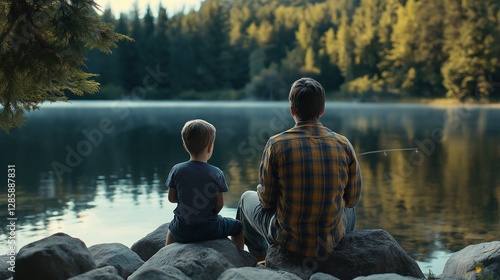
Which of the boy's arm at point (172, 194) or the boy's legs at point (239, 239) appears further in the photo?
the boy's legs at point (239, 239)

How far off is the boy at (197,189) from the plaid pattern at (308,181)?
468mm

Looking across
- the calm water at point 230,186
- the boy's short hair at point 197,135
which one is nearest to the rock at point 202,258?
the boy's short hair at point 197,135

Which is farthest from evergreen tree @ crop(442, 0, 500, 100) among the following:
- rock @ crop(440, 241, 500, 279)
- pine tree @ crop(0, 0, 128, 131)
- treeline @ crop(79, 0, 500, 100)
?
pine tree @ crop(0, 0, 128, 131)

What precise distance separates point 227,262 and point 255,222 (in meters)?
0.48

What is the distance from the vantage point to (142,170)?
563 inches

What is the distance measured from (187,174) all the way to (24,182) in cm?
902

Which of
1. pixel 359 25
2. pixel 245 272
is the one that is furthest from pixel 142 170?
pixel 359 25

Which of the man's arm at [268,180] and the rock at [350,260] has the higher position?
the man's arm at [268,180]

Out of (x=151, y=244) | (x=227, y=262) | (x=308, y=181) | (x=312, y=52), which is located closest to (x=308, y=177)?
(x=308, y=181)

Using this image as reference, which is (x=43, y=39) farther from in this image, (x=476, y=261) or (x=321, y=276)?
(x=476, y=261)

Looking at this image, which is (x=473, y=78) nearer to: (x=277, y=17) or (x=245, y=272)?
(x=277, y=17)

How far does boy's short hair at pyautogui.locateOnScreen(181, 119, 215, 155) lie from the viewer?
4.07 meters

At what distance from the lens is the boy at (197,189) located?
4113 millimetres

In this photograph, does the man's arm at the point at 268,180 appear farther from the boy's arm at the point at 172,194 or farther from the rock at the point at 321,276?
the boy's arm at the point at 172,194
